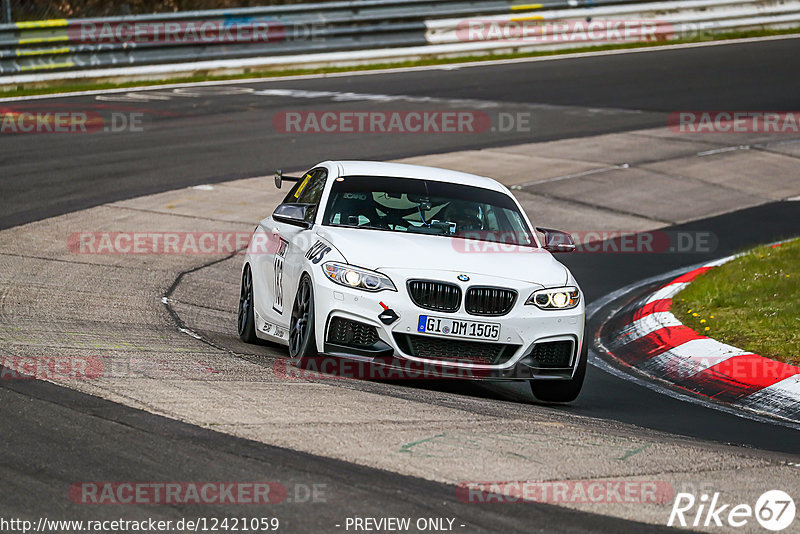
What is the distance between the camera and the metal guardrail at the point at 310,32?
2419 centimetres

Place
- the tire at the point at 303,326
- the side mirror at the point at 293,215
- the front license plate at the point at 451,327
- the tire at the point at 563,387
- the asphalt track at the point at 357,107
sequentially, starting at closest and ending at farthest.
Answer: the front license plate at the point at 451,327 → the tire at the point at 303,326 → the tire at the point at 563,387 → the side mirror at the point at 293,215 → the asphalt track at the point at 357,107

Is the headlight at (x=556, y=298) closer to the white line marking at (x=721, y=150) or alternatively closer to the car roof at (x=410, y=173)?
the car roof at (x=410, y=173)

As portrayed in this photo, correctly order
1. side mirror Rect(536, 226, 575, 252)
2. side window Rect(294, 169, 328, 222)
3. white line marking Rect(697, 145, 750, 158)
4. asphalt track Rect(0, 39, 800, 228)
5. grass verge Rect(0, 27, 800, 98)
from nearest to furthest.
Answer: side mirror Rect(536, 226, 575, 252), side window Rect(294, 169, 328, 222), asphalt track Rect(0, 39, 800, 228), white line marking Rect(697, 145, 750, 158), grass verge Rect(0, 27, 800, 98)

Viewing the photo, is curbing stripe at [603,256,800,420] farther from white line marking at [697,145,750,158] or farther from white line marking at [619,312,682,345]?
white line marking at [697,145,750,158]

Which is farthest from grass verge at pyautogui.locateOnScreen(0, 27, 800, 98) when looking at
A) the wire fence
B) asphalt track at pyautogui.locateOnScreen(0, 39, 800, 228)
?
the wire fence

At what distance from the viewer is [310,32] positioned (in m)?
27.6

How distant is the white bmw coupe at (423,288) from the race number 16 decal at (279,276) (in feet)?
0.04

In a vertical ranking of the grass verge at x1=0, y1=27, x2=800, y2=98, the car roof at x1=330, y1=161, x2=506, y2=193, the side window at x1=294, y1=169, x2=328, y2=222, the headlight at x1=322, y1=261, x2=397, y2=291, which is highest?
the grass verge at x1=0, y1=27, x2=800, y2=98

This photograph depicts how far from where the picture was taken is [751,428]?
24.8ft

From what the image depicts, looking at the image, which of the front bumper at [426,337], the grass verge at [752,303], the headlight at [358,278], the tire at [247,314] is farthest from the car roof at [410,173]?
the grass verge at [752,303]

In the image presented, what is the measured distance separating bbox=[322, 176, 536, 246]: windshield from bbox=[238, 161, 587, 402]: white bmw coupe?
0.04ft

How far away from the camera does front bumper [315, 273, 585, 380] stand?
305 inches

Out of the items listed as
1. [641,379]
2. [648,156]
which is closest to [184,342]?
[641,379]

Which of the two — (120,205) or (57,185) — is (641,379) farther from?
(57,185)
